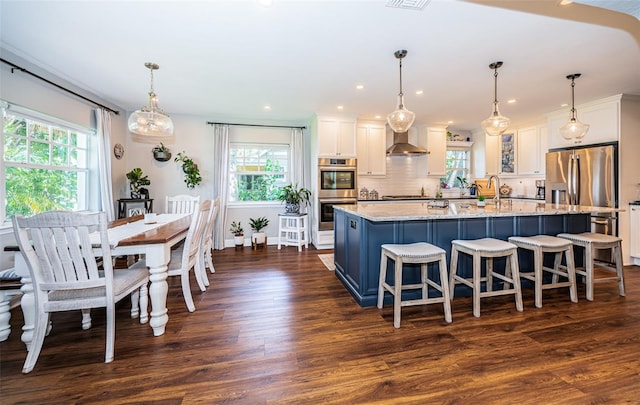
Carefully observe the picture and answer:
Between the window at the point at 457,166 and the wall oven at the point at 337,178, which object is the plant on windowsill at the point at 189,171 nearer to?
the wall oven at the point at 337,178

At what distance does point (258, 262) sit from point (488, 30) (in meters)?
3.80

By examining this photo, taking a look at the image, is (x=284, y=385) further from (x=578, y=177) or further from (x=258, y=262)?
(x=578, y=177)

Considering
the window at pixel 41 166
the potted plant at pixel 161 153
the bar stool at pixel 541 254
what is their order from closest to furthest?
the bar stool at pixel 541 254, the window at pixel 41 166, the potted plant at pixel 161 153

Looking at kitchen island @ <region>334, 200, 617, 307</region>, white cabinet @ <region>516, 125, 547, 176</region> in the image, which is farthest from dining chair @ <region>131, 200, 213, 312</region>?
white cabinet @ <region>516, 125, 547, 176</region>

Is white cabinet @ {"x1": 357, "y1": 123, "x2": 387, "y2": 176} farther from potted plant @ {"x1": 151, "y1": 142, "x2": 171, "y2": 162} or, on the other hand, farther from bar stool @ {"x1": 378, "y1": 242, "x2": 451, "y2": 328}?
potted plant @ {"x1": 151, "y1": 142, "x2": 171, "y2": 162}

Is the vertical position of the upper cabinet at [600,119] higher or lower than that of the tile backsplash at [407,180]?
higher

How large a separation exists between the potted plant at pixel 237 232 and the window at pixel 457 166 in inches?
186

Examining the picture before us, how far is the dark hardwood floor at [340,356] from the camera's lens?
155cm

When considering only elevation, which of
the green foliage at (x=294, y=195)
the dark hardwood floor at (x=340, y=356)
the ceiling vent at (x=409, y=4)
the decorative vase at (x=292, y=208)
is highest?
the ceiling vent at (x=409, y=4)

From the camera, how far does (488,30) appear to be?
92.7 inches

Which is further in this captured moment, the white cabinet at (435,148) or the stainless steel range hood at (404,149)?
the white cabinet at (435,148)

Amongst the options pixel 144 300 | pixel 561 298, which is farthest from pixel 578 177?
pixel 144 300

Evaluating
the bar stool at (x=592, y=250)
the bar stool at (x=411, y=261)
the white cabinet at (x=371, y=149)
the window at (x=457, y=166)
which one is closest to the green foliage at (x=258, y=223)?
the white cabinet at (x=371, y=149)

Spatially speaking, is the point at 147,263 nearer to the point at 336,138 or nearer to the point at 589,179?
the point at 336,138
